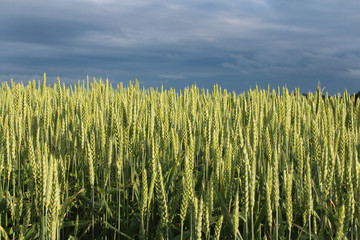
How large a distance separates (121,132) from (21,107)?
3.63 ft

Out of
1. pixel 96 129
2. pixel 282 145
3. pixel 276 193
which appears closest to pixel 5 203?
pixel 96 129

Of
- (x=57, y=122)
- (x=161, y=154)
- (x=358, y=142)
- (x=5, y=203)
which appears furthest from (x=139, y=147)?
(x=358, y=142)

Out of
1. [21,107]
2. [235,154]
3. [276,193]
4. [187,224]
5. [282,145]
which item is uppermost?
[21,107]

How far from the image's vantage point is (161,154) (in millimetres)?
1868

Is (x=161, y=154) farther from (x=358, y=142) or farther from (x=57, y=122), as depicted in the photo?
(x=358, y=142)

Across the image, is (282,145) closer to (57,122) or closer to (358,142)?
(358,142)

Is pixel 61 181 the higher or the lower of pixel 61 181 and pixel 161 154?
the lower

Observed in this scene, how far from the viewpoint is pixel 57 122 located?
1.88 m

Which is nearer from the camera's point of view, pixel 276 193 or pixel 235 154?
pixel 276 193

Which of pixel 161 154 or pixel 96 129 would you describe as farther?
pixel 96 129

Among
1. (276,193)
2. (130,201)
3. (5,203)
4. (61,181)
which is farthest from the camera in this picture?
(130,201)

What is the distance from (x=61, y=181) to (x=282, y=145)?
1453mm

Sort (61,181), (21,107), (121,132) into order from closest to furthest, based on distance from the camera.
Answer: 1. (121,132)
2. (61,181)
3. (21,107)

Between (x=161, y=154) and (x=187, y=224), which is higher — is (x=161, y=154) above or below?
above
